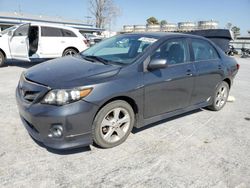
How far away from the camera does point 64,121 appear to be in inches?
109

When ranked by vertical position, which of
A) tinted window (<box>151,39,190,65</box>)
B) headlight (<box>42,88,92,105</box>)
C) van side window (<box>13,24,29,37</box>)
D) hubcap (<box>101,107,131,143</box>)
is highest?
van side window (<box>13,24,29,37</box>)

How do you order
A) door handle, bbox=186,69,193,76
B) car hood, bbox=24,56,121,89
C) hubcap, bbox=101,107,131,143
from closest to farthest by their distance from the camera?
car hood, bbox=24,56,121,89
hubcap, bbox=101,107,131,143
door handle, bbox=186,69,193,76

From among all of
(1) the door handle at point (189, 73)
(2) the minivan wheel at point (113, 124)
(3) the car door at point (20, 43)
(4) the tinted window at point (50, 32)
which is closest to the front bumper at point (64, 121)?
(2) the minivan wheel at point (113, 124)

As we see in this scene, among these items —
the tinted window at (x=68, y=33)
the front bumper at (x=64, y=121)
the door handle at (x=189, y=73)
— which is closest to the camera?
the front bumper at (x=64, y=121)

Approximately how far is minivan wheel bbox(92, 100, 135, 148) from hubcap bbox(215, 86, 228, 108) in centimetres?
252

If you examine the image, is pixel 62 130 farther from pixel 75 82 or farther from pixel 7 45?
pixel 7 45

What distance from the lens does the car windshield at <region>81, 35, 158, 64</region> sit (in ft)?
12.0

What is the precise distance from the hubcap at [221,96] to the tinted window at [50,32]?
7.11 m

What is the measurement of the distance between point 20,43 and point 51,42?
45.2 inches

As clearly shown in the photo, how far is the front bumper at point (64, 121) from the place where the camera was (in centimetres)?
276

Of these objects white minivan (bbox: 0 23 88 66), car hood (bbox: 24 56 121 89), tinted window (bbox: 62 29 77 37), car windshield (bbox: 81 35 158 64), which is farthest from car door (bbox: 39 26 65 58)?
car hood (bbox: 24 56 121 89)

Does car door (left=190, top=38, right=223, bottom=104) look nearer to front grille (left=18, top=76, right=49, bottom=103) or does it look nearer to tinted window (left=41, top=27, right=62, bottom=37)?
front grille (left=18, top=76, right=49, bottom=103)

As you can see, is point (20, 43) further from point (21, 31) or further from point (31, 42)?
point (21, 31)

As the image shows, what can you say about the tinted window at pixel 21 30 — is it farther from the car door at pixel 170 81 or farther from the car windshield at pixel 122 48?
the car door at pixel 170 81
